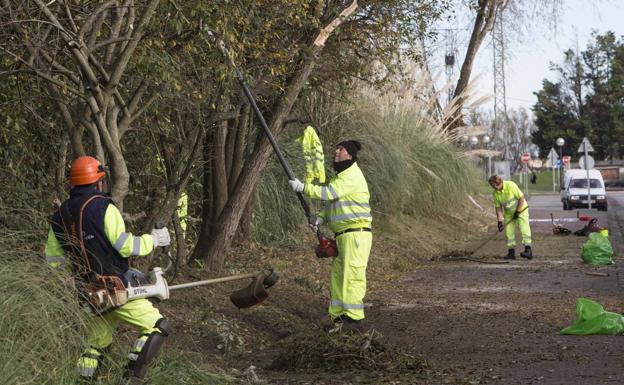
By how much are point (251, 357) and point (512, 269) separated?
27.1 ft

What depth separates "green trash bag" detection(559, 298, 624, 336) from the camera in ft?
30.7

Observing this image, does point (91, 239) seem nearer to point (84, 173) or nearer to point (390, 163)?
point (84, 173)

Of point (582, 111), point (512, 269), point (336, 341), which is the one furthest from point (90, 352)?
point (582, 111)

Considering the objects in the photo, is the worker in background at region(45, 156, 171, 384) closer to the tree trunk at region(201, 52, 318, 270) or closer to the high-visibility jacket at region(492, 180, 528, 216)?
the tree trunk at region(201, 52, 318, 270)

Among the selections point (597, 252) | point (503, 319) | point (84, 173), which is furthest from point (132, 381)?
point (597, 252)

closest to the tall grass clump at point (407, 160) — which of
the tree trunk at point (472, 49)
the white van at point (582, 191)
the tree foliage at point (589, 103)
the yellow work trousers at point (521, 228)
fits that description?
the tree trunk at point (472, 49)

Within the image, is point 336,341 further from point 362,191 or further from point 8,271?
point 8,271

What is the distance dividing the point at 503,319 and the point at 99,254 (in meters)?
5.48

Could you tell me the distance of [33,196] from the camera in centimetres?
939

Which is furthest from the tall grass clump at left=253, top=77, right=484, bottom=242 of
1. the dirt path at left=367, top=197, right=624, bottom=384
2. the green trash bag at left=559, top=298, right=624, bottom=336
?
the green trash bag at left=559, top=298, right=624, bottom=336

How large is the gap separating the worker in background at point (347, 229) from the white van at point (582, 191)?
32616 millimetres

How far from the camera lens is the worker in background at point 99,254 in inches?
254

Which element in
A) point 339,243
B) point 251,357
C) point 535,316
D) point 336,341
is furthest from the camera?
point 535,316

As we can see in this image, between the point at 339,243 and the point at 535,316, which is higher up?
the point at 339,243
